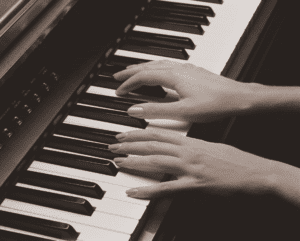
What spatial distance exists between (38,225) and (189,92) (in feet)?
1.68

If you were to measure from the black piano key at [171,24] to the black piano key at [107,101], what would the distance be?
14.3 inches

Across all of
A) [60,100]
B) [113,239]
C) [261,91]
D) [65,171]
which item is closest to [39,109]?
[60,100]

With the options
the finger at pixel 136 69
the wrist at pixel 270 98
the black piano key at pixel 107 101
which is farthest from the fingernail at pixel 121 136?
the wrist at pixel 270 98

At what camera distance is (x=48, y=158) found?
39.7 inches

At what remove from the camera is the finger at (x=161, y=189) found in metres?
0.91

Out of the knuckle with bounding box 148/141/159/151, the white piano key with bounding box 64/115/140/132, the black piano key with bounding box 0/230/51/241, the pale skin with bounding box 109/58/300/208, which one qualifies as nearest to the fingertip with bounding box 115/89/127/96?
the pale skin with bounding box 109/58/300/208

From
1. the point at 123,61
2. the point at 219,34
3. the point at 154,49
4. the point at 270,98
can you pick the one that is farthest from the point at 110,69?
the point at 270,98

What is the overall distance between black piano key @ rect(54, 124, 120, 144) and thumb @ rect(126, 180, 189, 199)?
0.16 meters

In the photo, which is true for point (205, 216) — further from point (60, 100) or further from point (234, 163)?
point (60, 100)

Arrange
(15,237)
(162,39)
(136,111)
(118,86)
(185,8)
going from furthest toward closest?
(185,8) → (162,39) → (118,86) → (136,111) → (15,237)

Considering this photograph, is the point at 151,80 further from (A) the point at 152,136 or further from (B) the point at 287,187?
(B) the point at 287,187

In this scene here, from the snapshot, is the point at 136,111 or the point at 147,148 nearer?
the point at 147,148

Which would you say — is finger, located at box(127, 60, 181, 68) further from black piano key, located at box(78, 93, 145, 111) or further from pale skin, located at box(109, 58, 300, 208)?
black piano key, located at box(78, 93, 145, 111)

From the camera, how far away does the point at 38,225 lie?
0.87 m
